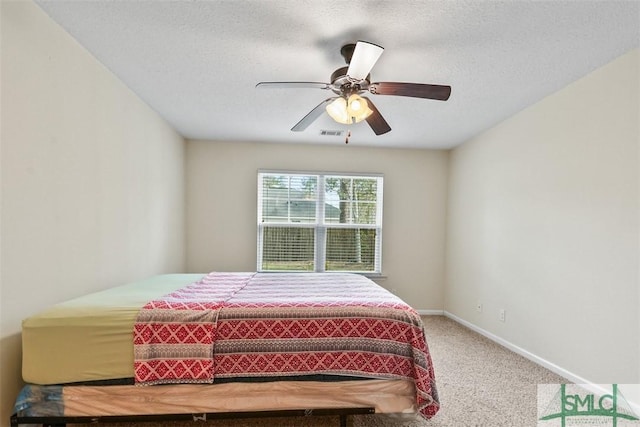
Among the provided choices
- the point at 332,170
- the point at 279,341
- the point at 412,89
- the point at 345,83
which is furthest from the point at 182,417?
the point at 332,170

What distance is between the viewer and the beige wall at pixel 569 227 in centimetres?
203

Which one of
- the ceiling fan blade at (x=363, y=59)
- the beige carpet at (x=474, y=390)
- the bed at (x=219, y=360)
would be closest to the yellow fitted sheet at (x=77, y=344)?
the bed at (x=219, y=360)

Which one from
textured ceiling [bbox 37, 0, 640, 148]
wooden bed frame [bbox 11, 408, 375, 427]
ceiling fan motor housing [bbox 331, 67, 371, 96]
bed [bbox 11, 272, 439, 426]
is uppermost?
textured ceiling [bbox 37, 0, 640, 148]

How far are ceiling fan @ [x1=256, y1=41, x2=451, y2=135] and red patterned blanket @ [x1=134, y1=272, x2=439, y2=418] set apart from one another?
1266 mm

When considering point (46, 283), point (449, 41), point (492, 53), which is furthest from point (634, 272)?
point (46, 283)

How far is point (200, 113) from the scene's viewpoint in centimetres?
311

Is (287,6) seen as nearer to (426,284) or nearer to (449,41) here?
(449,41)

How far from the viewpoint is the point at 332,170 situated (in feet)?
14.0

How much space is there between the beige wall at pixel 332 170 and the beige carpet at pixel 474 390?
116 centimetres

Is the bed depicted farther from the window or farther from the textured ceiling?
the window

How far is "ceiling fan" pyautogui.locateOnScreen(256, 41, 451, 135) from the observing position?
1674 mm

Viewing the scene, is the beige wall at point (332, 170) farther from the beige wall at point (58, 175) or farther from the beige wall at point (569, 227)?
the beige wall at point (58, 175)

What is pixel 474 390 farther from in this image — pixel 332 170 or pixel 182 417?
pixel 332 170

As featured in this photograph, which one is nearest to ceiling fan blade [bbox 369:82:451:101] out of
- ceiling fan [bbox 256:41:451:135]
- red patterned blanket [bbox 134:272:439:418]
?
ceiling fan [bbox 256:41:451:135]
